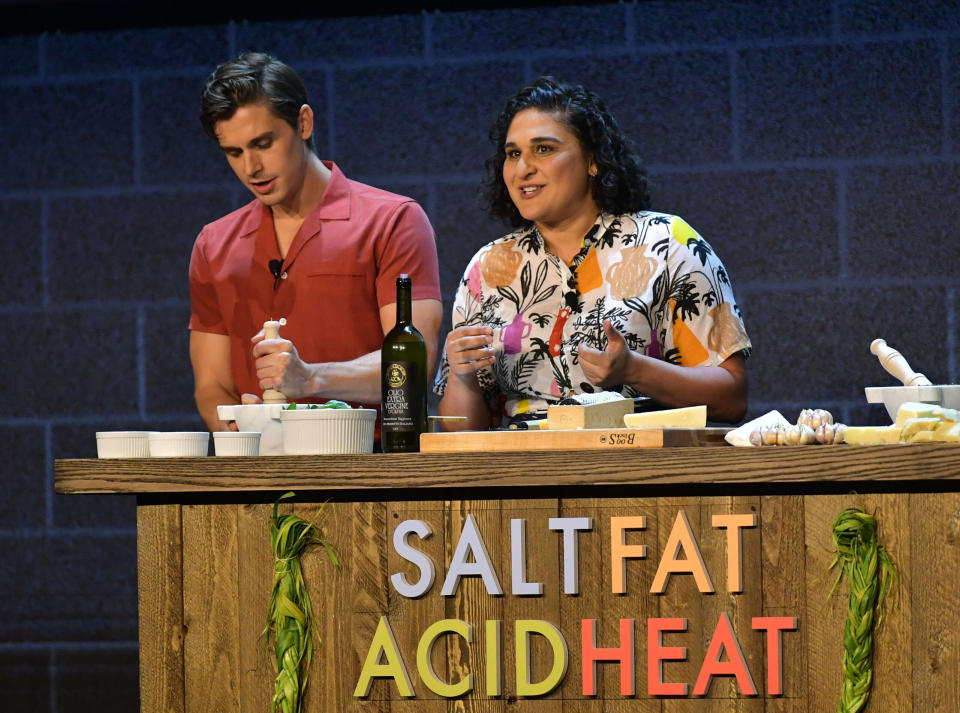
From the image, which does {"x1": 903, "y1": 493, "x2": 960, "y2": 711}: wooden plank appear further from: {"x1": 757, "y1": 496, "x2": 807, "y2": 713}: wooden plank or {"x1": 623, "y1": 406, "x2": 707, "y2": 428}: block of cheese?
{"x1": 623, "y1": 406, "x2": 707, "y2": 428}: block of cheese

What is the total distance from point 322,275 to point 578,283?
62 cm

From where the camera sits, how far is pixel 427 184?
3611 millimetres

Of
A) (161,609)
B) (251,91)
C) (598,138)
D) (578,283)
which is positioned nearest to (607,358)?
(578,283)

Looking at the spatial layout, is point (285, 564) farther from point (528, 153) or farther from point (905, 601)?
point (528, 153)

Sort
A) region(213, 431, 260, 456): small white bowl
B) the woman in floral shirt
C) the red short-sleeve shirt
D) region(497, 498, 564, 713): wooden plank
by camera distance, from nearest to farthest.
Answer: region(497, 498, 564, 713): wooden plank
region(213, 431, 260, 456): small white bowl
the woman in floral shirt
the red short-sleeve shirt

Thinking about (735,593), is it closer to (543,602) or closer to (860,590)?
(860,590)

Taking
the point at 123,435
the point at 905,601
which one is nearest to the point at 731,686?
the point at 905,601

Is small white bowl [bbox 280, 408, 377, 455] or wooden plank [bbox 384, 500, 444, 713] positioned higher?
small white bowl [bbox 280, 408, 377, 455]

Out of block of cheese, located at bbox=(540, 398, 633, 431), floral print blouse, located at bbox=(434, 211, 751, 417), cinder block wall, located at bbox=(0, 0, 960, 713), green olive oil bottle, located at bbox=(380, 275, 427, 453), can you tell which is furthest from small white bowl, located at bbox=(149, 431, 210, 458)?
cinder block wall, located at bbox=(0, 0, 960, 713)

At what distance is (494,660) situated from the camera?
5.39 feet

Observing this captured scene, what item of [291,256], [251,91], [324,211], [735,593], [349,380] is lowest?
[735,593]

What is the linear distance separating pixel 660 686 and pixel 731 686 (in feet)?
0.31

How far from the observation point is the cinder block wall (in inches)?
133

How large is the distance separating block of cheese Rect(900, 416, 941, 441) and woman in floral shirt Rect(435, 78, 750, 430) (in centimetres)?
77
